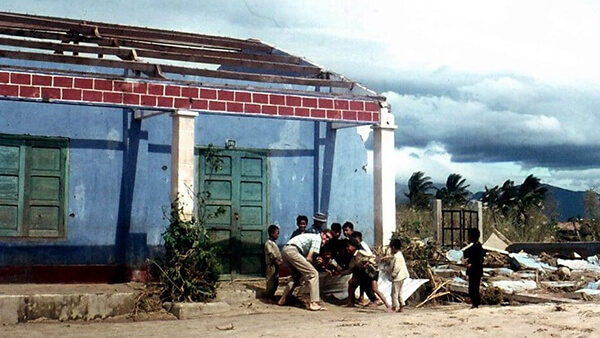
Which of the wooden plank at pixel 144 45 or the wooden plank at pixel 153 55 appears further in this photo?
the wooden plank at pixel 144 45

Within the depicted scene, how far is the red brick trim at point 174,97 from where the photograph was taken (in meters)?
11.7

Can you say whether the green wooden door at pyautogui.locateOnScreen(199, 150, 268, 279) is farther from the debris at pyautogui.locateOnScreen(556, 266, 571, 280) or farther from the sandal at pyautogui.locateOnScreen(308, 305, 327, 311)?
the debris at pyautogui.locateOnScreen(556, 266, 571, 280)

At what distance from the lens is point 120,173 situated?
13.7 metres

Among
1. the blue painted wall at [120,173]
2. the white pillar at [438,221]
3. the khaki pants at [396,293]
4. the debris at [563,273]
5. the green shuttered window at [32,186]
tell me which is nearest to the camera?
the khaki pants at [396,293]

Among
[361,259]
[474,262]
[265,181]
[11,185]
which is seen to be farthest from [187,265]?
[474,262]

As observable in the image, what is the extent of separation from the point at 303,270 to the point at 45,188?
4276 mm

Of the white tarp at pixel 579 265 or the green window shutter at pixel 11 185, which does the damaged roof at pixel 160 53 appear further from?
the white tarp at pixel 579 265

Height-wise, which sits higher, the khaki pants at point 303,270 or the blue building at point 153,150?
the blue building at point 153,150

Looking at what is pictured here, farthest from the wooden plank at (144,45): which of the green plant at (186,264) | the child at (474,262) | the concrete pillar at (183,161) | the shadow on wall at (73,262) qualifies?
the child at (474,262)

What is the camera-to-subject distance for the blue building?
12.6m

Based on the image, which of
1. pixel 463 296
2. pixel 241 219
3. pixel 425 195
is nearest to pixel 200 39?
Result: pixel 241 219

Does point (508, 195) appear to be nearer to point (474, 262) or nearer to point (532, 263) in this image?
point (532, 263)

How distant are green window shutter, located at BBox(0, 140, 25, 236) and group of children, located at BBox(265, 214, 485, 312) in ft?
12.7

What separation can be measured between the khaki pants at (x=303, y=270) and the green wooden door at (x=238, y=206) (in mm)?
1964
